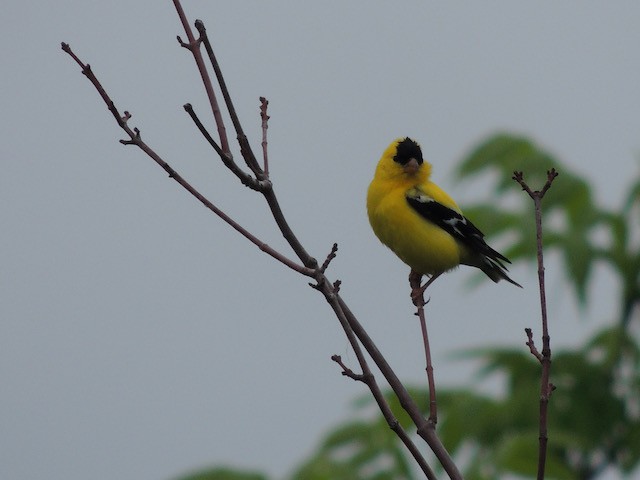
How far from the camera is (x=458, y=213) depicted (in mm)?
3840

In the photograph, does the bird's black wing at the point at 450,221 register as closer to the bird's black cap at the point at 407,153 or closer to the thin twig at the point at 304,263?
the bird's black cap at the point at 407,153

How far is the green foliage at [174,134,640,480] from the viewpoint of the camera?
209 inches

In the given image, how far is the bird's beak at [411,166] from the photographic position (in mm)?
3826

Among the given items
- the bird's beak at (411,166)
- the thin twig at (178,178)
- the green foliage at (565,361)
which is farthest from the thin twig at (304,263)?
the green foliage at (565,361)

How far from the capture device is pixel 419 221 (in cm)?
367

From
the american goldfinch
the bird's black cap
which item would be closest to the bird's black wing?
the american goldfinch

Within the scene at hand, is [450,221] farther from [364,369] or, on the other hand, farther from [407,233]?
[364,369]

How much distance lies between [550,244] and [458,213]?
1.73 meters

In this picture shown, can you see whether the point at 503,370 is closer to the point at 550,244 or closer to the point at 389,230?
the point at 550,244

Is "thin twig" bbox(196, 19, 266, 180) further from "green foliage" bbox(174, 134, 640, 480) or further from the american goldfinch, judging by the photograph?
"green foliage" bbox(174, 134, 640, 480)

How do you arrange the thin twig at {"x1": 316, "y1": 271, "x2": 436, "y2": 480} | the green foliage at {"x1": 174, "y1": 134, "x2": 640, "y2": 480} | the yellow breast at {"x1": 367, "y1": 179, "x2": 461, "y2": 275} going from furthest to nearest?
the green foliage at {"x1": 174, "y1": 134, "x2": 640, "y2": 480}
the yellow breast at {"x1": 367, "y1": 179, "x2": 461, "y2": 275}
the thin twig at {"x1": 316, "y1": 271, "x2": 436, "y2": 480}

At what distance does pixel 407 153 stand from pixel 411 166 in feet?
0.18

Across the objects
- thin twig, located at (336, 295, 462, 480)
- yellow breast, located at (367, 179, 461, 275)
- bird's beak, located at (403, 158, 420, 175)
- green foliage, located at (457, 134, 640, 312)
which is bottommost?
thin twig, located at (336, 295, 462, 480)

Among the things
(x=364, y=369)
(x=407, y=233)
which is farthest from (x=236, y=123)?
(x=407, y=233)
